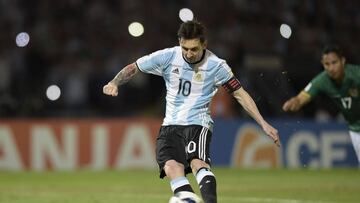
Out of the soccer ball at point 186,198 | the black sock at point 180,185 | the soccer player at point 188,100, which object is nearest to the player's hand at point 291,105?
the soccer player at point 188,100

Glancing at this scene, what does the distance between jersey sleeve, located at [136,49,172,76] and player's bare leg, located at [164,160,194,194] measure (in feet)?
3.33

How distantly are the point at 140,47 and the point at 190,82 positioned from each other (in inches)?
444

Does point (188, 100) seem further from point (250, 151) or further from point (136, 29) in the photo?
point (250, 151)

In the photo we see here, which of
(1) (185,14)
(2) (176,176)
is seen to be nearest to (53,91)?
(1) (185,14)

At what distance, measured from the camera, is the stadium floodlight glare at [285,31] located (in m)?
19.8

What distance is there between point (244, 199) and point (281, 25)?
28.5ft

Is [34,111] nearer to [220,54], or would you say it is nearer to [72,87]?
[72,87]

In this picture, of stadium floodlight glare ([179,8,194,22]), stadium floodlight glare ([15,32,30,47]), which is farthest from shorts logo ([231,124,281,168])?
stadium floodlight glare ([15,32,30,47])

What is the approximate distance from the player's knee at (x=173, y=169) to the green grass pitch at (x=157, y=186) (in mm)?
3663

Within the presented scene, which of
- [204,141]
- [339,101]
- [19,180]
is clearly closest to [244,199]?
[339,101]

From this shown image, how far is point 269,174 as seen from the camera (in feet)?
59.7

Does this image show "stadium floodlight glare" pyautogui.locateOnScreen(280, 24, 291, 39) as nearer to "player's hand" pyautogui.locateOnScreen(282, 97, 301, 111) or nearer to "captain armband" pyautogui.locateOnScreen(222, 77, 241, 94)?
"player's hand" pyautogui.locateOnScreen(282, 97, 301, 111)

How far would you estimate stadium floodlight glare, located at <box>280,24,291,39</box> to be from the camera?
19.8m

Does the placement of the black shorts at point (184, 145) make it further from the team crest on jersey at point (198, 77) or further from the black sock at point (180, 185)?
the team crest on jersey at point (198, 77)
